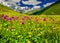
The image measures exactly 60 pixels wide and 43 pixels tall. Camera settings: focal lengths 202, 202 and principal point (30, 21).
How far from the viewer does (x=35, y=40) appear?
411 inches

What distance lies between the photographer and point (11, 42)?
1031cm

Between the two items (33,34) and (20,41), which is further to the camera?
(33,34)

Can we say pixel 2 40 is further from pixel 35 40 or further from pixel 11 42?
pixel 35 40

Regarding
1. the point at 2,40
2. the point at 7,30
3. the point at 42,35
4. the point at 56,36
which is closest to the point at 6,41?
the point at 2,40

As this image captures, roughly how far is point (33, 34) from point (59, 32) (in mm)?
1434

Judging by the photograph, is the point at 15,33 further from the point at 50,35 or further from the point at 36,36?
the point at 50,35

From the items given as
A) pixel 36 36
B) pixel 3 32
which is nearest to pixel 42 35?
pixel 36 36

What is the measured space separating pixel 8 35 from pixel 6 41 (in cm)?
55

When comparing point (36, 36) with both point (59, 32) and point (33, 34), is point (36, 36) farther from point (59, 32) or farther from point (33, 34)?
point (59, 32)

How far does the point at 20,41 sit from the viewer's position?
10.2 m

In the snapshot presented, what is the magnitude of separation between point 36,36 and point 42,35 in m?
0.36

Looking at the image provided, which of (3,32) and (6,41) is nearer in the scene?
(6,41)

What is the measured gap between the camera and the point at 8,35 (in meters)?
10.8

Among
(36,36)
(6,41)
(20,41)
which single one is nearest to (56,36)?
(36,36)
